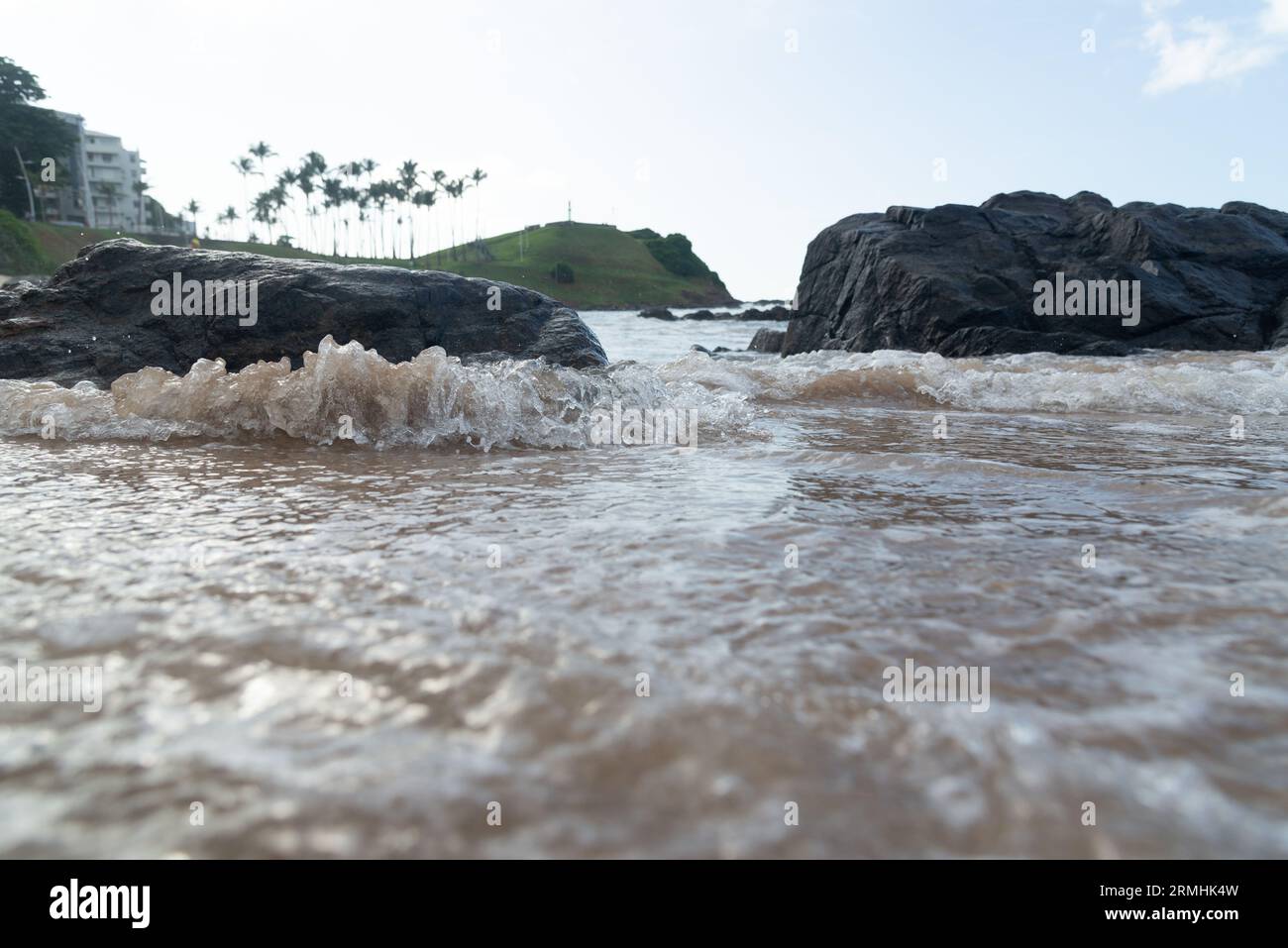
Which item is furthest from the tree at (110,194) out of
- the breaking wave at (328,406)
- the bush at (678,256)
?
the breaking wave at (328,406)

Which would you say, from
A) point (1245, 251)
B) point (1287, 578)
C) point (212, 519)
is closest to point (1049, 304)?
point (1245, 251)

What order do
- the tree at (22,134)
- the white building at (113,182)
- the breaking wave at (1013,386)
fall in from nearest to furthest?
the breaking wave at (1013,386), the tree at (22,134), the white building at (113,182)

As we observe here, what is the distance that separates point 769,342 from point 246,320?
17026 millimetres

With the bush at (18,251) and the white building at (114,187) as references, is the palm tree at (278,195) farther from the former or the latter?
the bush at (18,251)

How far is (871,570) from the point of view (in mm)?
2324

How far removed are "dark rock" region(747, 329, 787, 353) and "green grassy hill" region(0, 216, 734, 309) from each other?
53.2m

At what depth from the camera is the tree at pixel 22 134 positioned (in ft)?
163

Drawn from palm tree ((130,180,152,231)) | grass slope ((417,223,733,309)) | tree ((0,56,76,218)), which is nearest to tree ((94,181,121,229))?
palm tree ((130,180,152,231))

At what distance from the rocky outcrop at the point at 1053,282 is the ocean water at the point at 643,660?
14377mm

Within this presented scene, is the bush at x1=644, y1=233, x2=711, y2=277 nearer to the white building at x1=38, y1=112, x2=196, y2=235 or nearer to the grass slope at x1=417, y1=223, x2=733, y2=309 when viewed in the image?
the grass slope at x1=417, y1=223, x2=733, y2=309

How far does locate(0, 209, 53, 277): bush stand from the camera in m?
35.5

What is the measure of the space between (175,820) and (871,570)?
5.93 feet

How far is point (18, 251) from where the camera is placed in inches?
1435
